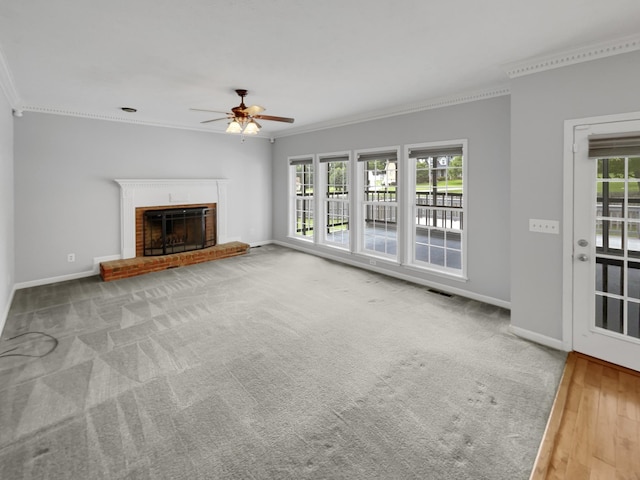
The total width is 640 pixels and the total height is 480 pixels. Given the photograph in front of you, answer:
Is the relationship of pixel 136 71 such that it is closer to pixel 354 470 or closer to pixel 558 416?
pixel 354 470

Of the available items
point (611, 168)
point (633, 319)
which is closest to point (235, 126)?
point (611, 168)

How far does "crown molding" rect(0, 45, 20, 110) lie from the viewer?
3.31 m

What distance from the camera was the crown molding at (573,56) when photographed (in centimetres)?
266

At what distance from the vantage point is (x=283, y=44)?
2.84m

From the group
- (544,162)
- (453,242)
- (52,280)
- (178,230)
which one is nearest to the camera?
(544,162)

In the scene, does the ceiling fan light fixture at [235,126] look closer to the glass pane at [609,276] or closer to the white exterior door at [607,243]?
the white exterior door at [607,243]

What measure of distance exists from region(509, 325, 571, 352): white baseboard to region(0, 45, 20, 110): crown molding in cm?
556

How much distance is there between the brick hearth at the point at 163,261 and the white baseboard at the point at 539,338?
17.1ft

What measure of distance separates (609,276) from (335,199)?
175 inches

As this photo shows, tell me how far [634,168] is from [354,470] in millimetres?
3169

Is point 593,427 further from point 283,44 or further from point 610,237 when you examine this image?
point 283,44

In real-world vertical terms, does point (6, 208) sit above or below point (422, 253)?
above

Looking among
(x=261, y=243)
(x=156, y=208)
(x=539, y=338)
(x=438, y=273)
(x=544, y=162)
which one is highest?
(x=544, y=162)

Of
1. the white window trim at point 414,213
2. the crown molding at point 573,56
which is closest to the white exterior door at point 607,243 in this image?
the crown molding at point 573,56
